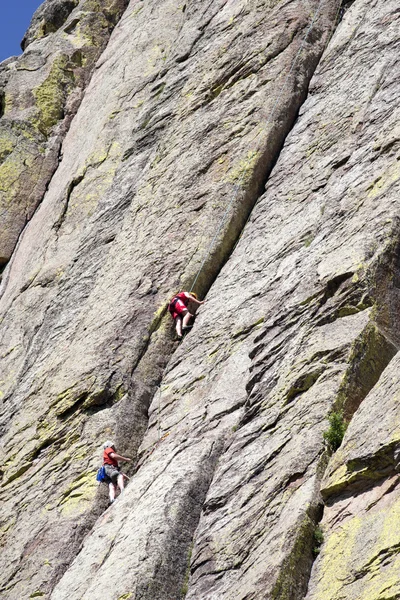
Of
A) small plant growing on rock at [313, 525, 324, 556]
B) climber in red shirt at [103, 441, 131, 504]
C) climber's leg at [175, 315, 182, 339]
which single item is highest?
climber's leg at [175, 315, 182, 339]

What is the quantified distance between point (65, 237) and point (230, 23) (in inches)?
278

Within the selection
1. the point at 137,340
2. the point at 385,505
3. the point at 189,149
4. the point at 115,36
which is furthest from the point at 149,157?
the point at 385,505

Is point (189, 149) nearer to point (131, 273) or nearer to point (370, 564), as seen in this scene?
point (131, 273)

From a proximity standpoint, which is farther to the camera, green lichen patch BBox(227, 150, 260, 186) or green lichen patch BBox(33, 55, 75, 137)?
green lichen patch BBox(33, 55, 75, 137)

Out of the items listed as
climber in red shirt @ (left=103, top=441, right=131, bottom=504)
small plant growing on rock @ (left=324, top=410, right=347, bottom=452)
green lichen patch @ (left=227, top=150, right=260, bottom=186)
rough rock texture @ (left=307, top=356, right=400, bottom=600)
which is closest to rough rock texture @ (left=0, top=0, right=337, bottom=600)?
green lichen patch @ (left=227, top=150, right=260, bottom=186)

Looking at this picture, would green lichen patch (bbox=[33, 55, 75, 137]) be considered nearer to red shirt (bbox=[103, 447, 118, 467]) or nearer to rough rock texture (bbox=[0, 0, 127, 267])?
rough rock texture (bbox=[0, 0, 127, 267])

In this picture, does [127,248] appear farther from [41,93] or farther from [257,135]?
[41,93]

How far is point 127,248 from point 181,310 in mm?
3354

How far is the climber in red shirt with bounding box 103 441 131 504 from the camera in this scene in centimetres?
1725

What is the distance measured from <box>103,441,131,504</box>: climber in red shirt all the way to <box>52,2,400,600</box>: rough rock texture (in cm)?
48

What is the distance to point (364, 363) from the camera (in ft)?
46.6

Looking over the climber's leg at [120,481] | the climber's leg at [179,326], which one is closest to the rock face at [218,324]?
the climber's leg at [179,326]

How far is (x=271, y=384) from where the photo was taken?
49.8ft

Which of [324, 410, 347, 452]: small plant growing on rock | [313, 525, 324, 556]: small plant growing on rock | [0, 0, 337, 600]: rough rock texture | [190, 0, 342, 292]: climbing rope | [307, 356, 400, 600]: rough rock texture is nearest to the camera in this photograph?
[307, 356, 400, 600]: rough rock texture
